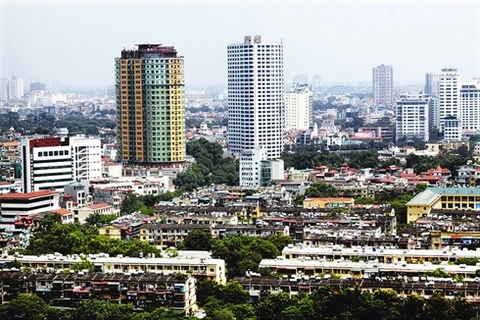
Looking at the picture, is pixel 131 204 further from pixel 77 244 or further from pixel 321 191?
pixel 77 244

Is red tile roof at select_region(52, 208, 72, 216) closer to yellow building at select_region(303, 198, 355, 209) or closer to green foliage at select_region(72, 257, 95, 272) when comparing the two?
yellow building at select_region(303, 198, 355, 209)

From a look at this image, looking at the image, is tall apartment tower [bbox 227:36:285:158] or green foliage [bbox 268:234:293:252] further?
tall apartment tower [bbox 227:36:285:158]

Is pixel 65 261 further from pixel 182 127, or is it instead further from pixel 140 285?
pixel 182 127

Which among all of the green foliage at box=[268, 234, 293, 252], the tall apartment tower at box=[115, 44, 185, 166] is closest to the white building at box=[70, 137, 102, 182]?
the tall apartment tower at box=[115, 44, 185, 166]

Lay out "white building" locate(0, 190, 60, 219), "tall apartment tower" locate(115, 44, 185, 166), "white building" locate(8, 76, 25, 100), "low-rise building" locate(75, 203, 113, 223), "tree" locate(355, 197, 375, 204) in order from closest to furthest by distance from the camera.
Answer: "white building" locate(0, 190, 60, 219)
"low-rise building" locate(75, 203, 113, 223)
"tree" locate(355, 197, 375, 204)
"tall apartment tower" locate(115, 44, 185, 166)
"white building" locate(8, 76, 25, 100)

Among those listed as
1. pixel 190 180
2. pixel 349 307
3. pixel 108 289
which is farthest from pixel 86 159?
pixel 349 307

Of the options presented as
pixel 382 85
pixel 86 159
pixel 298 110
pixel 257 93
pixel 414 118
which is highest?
pixel 382 85
